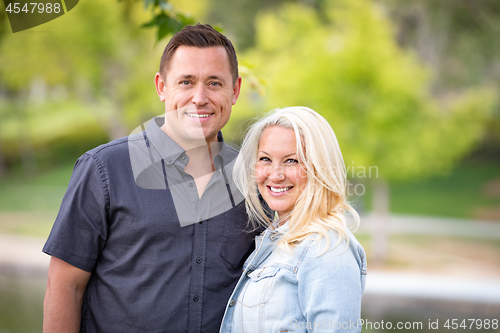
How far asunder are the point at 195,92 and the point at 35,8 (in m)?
1.97

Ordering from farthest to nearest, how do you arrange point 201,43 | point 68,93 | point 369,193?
point 68,93 < point 369,193 < point 201,43

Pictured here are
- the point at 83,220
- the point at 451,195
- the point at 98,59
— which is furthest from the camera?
the point at 451,195

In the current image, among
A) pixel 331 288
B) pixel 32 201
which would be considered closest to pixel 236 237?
pixel 331 288

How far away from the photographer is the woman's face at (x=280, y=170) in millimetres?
1982

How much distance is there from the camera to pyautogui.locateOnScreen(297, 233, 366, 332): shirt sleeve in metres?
1.67

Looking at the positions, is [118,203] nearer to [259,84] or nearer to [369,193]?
[259,84]

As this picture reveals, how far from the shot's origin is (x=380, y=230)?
966 cm

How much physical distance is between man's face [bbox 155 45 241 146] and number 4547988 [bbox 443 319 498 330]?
19.2 ft

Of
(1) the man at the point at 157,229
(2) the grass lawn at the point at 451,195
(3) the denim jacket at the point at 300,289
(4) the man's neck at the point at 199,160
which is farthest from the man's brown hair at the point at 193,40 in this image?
(2) the grass lawn at the point at 451,195

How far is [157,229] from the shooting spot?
6.40 feet

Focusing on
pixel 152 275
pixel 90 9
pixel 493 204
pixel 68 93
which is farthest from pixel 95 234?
pixel 68 93

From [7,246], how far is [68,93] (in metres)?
12.3

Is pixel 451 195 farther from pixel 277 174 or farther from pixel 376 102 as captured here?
pixel 277 174

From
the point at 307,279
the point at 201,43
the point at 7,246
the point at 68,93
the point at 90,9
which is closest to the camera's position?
the point at 307,279
